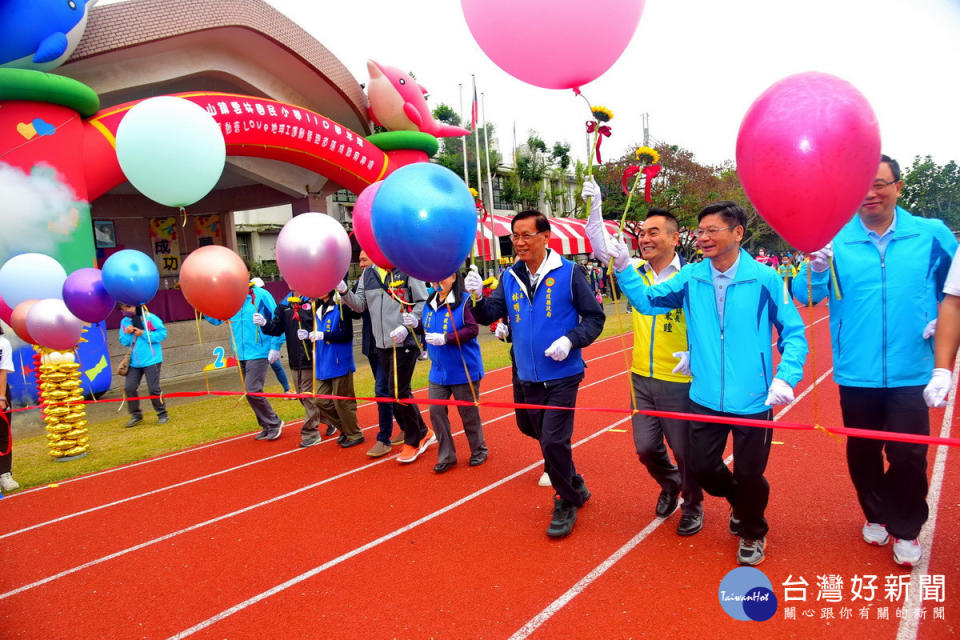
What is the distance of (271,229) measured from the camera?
93.8 ft

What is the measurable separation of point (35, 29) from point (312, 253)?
23.5 ft

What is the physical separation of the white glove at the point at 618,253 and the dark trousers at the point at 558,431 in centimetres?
91

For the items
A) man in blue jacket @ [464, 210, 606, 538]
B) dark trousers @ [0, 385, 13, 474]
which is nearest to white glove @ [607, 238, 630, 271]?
man in blue jacket @ [464, 210, 606, 538]

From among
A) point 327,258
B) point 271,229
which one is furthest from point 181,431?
point 271,229

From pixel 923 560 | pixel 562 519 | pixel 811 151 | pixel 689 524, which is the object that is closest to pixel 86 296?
pixel 562 519

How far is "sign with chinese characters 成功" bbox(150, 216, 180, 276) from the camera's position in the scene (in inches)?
773

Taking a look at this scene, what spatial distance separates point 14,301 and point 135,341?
6.25 ft

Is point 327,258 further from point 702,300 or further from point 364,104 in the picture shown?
point 364,104

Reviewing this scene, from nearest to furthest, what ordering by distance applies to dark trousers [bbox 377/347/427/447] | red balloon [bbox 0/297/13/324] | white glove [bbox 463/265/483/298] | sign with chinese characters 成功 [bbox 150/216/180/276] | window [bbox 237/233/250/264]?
1. white glove [bbox 463/265/483/298]
2. dark trousers [bbox 377/347/427/447]
3. red balloon [bbox 0/297/13/324]
4. sign with chinese characters 成功 [bbox 150/216/180/276]
5. window [bbox 237/233/250/264]

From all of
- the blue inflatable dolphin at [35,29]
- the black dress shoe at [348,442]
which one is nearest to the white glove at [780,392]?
the black dress shoe at [348,442]

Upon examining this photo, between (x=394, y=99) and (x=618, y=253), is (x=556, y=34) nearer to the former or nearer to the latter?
(x=618, y=253)

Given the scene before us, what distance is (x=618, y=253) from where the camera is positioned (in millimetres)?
3025

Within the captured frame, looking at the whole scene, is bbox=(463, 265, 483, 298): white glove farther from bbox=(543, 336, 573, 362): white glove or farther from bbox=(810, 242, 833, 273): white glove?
bbox=(810, 242, 833, 273): white glove

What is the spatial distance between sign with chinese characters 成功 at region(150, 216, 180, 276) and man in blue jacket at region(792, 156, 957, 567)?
20631mm
